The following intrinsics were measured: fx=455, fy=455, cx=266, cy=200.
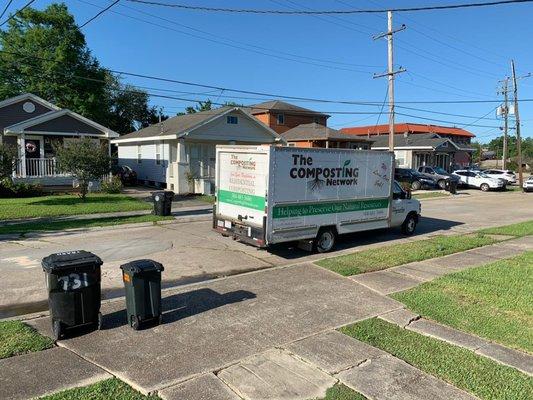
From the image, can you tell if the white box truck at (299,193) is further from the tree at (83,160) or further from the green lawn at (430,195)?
the green lawn at (430,195)

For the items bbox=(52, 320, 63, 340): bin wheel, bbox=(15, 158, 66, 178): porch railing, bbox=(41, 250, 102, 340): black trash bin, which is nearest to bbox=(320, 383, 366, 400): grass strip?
bbox=(41, 250, 102, 340): black trash bin

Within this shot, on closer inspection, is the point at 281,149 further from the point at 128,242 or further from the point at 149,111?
the point at 149,111

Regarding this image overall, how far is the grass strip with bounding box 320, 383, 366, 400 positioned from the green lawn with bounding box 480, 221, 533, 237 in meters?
12.0

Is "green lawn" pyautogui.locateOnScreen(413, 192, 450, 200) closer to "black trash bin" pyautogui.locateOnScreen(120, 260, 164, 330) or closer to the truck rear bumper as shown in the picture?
the truck rear bumper

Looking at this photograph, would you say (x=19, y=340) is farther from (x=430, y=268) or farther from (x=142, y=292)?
(x=430, y=268)

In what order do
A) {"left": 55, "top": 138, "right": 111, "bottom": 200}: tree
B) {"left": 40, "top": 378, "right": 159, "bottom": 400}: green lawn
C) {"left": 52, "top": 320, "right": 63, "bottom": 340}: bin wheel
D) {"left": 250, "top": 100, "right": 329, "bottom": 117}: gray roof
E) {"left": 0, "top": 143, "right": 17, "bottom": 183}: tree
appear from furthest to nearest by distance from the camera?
{"left": 250, "top": 100, "right": 329, "bottom": 117}: gray roof, {"left": 0, "top": 143, "right": 17, "bottom": 183}: tree, {"left": 55, "top": 138, "right": 111, "bottom": 200}: tree, {"left": 52, "top": 320, "right": 63, "bottom": 340}: bin wheel, {"left": 40, "top": 378, "right": 159, "bottom": 400}: green lawn

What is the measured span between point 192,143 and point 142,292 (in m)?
20.8

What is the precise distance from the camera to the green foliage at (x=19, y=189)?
70.9 feet

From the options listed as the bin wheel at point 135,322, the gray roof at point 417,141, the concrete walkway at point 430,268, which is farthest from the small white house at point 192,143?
the gray roof at point 417,141

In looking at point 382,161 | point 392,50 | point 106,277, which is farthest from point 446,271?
point 392,50

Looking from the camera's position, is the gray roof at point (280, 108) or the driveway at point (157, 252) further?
the gray roof at point (280, 108)

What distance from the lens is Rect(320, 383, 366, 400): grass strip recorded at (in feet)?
14.4

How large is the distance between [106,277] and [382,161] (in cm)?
787

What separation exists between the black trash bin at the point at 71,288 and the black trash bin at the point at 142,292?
0.42 metres
